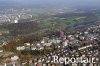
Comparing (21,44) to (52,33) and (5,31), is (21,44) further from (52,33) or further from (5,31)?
(5,31)

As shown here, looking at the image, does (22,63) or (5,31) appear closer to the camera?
(22,63)

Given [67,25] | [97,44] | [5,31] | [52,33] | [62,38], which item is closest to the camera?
[97,44]

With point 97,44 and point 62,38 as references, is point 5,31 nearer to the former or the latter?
point 62,38

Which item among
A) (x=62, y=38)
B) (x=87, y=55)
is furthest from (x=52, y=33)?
(x=87, y=55)

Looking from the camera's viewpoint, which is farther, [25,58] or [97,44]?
[97,44]

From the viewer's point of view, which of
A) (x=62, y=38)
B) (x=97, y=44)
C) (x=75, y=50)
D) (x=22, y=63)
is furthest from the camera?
(x=62, y=38)

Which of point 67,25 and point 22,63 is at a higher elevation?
point 22,63

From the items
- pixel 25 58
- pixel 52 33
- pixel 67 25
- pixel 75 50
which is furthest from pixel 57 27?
pixel 25 58

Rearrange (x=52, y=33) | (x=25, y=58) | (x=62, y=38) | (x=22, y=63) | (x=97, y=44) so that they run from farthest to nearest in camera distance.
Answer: (x=52, y=33)
(x=62, y=38)
(x=97, y=44)
(x=25, y=58)
(x=22, y=63)

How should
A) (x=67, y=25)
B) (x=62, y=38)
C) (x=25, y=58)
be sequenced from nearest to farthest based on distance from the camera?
(x=25, y=58) < (x=62, y=38) < (x=67, y=25)
